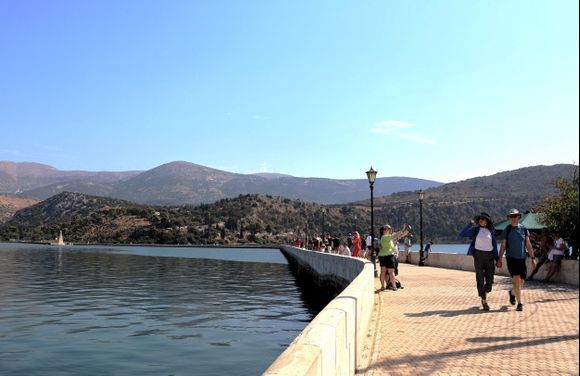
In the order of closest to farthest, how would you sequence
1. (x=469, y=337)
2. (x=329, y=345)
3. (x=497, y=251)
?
(x=329, y=345)
(x=469, y=337)
(x=497, y=251)

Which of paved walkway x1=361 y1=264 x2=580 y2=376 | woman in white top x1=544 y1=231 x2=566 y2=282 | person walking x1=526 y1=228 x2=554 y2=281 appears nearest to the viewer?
paved walkway x1=361 y1=264 x2=580 y2=376

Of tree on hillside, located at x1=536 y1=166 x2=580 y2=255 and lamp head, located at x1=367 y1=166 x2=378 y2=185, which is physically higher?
lamp head, located at x1=367 y1=166 x2=378 y2=185

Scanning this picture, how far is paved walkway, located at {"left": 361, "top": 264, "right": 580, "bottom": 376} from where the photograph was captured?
6.38m

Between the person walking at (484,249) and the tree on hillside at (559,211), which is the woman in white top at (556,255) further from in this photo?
the person walking at (484,249)

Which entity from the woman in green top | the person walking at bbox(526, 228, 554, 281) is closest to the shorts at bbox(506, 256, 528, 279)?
the woman in green top

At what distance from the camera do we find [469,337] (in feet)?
26.5

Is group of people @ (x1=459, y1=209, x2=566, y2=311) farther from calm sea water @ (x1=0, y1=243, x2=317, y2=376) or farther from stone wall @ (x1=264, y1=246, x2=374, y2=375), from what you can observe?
calm sea water @ (x1=0, y1=243, x2=317, y2=376)

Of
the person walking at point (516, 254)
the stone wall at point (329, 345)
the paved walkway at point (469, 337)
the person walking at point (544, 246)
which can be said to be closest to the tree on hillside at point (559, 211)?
the person walking at point (544, 246)

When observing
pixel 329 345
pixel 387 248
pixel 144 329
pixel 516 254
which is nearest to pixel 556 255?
pixel 387 248

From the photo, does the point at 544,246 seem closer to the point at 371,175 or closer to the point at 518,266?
the point at 518,266

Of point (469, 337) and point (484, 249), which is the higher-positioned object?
point (484, 249)

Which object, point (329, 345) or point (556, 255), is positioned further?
point (556, 255)

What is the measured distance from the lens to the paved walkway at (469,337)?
20.9ft

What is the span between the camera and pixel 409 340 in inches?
318
